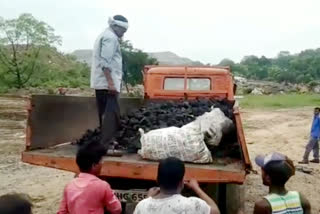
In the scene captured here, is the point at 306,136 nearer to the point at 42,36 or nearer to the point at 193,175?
the point at 193,175

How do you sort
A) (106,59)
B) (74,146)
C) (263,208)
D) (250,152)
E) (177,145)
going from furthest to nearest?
(250,152) → (74,146) → (106,59) → (177,145) → (263,208)

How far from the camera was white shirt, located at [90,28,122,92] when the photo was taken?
17.8ft

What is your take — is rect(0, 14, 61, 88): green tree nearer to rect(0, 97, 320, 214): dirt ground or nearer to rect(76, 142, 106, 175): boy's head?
rect(0, 97, 320, 214): dirt ground

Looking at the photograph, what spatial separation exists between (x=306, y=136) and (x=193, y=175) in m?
13.5

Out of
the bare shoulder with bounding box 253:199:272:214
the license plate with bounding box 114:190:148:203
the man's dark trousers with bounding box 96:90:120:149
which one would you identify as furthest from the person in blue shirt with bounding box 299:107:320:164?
the bare shoulder with bounding box 253:199:272:214

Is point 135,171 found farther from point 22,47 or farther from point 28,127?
point 22,47

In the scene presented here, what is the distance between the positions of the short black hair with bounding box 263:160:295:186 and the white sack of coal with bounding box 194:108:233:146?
2.11m

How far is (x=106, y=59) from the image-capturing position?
17.8 feet

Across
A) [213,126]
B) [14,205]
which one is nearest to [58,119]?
[213,126]

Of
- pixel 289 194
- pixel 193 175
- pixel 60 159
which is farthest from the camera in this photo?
pixel 60 159

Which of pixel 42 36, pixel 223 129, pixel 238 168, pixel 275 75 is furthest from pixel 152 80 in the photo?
pixel 275 75

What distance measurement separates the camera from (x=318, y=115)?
39.2ft

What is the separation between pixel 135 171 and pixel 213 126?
3.14 feet

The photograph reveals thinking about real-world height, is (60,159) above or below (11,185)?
above
